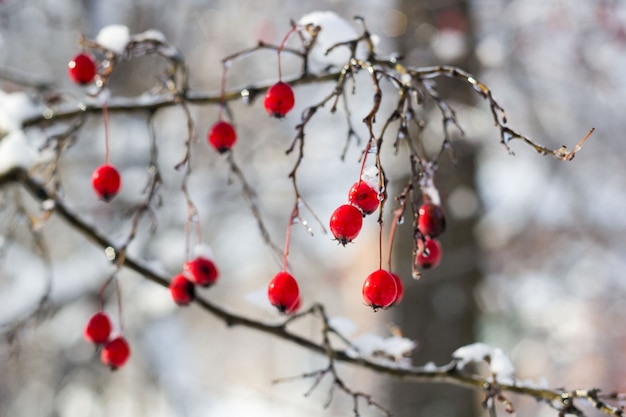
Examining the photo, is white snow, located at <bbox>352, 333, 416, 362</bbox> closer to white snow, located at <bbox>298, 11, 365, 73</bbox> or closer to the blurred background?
white snow, located at <bbox>298, 11, 365, 73</bbox>

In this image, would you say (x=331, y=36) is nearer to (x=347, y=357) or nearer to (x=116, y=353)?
(x=347, y=357)

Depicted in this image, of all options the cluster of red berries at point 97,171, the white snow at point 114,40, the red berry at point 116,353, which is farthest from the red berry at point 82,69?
the red berry at point 116,353

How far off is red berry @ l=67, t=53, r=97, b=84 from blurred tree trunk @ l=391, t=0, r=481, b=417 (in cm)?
305

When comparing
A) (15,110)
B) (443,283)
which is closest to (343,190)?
(443,283)

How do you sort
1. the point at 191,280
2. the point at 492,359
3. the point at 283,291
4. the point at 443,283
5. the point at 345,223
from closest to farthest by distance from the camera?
the point at 345,223 → the point at 283,291 → the point at 492,359 → the point at 191,280 → the point at 443,283

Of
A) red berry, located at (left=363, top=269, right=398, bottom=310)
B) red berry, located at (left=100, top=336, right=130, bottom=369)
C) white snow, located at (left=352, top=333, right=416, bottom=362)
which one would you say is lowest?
red berry, located at (left=100, top=336, right=130, bottom=369)

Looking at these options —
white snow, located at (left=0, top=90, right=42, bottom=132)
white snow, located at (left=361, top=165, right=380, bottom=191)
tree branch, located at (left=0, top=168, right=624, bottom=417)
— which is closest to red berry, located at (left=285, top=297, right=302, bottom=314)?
tree branch, located at (left=0, top=168, right=624, bottom=417)

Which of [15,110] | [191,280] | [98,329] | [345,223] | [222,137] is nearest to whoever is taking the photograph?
[345,223]

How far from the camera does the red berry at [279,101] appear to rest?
1.52 meters

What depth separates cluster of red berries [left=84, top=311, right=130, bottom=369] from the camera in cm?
192

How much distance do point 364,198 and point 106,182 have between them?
35.9 inches

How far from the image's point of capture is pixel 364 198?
3.99 feet

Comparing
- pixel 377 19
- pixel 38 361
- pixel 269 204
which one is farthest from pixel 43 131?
pixel 38 361

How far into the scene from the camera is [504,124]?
132cm
